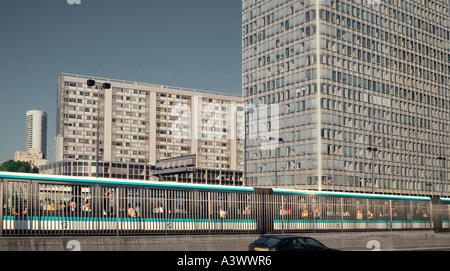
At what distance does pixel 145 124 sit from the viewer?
596ft

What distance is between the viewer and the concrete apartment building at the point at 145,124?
6796 inches

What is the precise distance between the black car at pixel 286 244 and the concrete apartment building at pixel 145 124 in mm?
142472

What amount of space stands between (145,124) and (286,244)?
164189mm

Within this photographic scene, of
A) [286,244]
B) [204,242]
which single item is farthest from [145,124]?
[286,244]

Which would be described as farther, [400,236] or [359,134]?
[359,134]

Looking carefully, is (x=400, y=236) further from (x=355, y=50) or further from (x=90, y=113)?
(x=90, y=113)

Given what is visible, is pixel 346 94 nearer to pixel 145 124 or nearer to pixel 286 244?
pixel 145 124

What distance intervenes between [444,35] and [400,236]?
120215 millimetres

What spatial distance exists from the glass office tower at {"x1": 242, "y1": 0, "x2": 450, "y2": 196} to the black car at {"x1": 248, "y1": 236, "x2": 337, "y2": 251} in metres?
97.2

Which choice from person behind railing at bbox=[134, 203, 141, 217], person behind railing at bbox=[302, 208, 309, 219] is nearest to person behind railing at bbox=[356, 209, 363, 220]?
person behind railing at bbox=[302, 208, 309, 219]

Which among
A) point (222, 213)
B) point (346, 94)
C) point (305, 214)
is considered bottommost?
point (305, 214)

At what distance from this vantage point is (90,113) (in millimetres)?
175750
